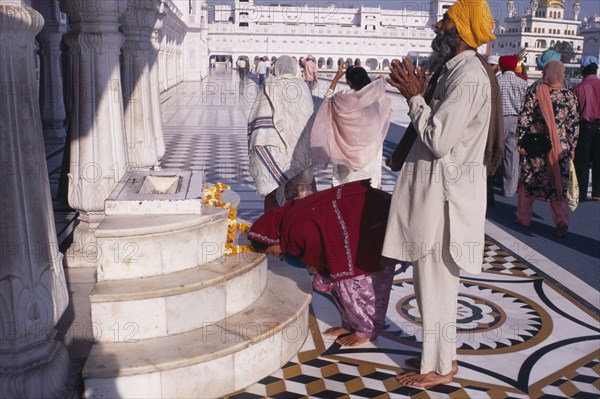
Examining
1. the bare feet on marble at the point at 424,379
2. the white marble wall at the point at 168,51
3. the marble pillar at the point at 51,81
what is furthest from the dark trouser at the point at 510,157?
the white marble wall at the point at 168,51

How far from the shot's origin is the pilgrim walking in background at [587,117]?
209 inches

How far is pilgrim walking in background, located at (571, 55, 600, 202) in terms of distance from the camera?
532 centimetres

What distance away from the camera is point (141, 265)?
100 inches

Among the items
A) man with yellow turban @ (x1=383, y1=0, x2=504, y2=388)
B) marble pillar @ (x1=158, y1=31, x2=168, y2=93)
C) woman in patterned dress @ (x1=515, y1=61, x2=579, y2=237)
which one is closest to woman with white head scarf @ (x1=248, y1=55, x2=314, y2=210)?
man with yellow turban @ (x1=383, y1=0, x2=504, y2=388)

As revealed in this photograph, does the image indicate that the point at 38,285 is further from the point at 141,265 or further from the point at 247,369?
the point at 247,369

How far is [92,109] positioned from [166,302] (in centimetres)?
116

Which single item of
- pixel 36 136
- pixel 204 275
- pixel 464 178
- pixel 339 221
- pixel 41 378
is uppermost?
pixel 36 136

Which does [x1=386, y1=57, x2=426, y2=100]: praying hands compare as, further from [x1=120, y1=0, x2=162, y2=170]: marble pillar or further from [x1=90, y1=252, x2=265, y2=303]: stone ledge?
[x1=120, y1=0, x2=162, y2=170]: marble pillar

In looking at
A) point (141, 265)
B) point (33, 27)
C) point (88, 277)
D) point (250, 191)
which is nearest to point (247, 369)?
point (141, 265)

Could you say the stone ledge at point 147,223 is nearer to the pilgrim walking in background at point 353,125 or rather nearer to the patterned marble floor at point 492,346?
the patterned marble floor at point 492,346

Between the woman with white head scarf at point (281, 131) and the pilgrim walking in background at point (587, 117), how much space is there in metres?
2.98

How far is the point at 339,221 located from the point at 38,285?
1182mm

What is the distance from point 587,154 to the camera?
550 cm

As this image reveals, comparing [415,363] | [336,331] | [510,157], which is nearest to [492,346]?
[415,363]
